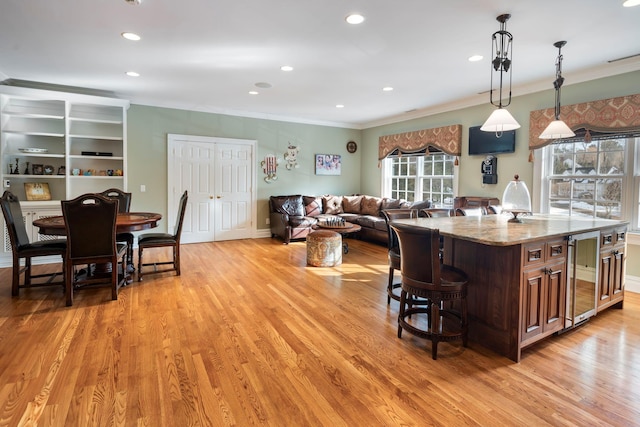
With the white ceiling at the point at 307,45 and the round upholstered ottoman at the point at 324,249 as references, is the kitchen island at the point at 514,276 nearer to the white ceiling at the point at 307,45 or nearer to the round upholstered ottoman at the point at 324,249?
the white ceiling at the point at 307,45

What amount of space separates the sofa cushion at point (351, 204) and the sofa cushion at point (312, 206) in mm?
621

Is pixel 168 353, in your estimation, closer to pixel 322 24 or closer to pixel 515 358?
pixel 515 358

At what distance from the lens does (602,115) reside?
3.92 m

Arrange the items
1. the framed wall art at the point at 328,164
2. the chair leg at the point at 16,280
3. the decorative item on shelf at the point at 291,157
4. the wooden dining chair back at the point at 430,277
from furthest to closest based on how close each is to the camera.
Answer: the framed wall art at the point at 328,164 → the decorative item on shelf at the point at 291,157 → the chair leg at the point at 16,280 → the wooden dining chair back at the point at 430,277

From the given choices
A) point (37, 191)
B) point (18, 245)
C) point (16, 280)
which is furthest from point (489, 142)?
point (37, 191)

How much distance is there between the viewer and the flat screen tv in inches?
196

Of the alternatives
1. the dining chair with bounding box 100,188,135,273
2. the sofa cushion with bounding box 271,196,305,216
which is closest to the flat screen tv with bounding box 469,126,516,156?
the sofa cushion with bounding box 271,196,305,216

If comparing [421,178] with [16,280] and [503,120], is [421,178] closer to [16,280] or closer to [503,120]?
[503,120]

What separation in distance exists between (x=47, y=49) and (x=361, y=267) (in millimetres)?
4386

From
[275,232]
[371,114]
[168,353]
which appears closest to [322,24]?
[168,353]

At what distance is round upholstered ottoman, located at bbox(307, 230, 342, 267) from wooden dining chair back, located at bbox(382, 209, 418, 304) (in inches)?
56.1

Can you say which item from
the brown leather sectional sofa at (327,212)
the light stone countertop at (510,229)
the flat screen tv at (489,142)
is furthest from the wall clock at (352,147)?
the light stone countertop at (510,229)

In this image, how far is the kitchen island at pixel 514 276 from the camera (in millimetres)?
2236

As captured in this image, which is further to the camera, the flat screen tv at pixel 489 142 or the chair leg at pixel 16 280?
the flat screen tv at pixel 489 142
